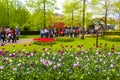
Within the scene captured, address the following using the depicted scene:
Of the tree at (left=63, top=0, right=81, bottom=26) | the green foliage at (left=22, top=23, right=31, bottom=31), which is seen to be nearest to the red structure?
the green foliage at (left=22, top=23, right=31, bottom=31)

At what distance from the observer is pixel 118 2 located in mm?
39750

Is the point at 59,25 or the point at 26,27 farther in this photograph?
the point at 59,25

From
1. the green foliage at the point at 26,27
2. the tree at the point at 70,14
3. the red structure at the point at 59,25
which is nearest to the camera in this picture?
the tree at the point at 70,14

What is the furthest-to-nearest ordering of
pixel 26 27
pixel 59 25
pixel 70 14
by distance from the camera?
pixel 59 25
pixel 26 27
pixel 70 14

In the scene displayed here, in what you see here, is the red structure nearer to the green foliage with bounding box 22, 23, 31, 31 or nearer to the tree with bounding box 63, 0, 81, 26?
the green foliage with bounding box 22, 23, 31, 31

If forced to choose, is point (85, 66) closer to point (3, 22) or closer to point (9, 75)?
point (9, 75)

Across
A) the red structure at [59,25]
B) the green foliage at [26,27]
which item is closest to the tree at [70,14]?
the green foliage at [26,27]

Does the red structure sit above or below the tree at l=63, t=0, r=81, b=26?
below

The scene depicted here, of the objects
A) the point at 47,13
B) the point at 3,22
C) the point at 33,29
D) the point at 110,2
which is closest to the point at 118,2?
the point at 110,2

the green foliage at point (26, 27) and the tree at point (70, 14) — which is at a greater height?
the tree at point (70, 14)

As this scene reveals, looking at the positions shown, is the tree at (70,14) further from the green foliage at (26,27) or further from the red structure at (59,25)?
the red structure at (59,25)

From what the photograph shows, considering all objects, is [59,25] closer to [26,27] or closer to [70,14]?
[26,27]

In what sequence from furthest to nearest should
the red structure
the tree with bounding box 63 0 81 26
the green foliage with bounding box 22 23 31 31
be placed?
1. the red structure
2. the green foliage with bounding box 22 23 31 31
3. the tree with bounding box 63 0 81 26

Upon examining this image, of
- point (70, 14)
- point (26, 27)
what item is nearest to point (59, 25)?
point (26, 27)
